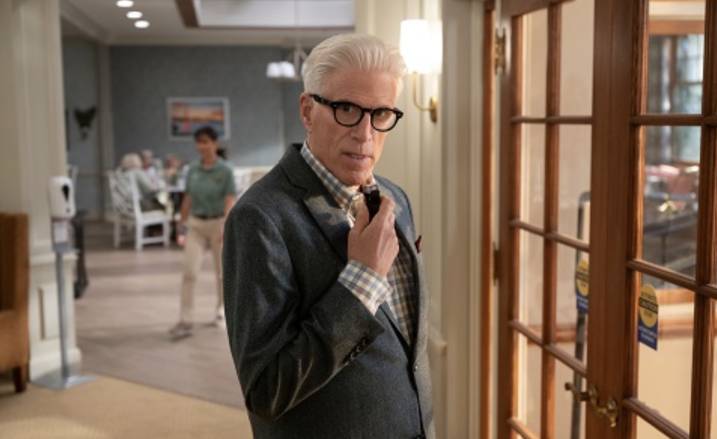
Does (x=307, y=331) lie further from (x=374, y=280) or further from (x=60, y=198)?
(x=60, y=198)

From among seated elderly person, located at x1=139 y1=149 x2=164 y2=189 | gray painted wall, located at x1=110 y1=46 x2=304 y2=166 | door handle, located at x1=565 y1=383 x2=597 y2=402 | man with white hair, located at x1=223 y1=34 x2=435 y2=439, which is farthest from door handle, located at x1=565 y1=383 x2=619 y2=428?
gray painted wall, located at x1=110 y1=46 x2=304 y2=166

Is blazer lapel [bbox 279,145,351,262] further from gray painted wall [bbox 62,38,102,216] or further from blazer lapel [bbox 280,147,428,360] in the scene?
gray painted wall [bbox 62,38,102,216]

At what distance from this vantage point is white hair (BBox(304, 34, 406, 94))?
5.12 feet

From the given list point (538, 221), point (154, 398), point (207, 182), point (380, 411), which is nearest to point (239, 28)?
point (207, 182)

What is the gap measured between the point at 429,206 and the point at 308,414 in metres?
2.15

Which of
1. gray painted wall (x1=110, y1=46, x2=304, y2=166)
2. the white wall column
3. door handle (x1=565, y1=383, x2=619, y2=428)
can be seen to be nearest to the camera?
door handle (x1=565, y1=383, x2=619, y2=428)

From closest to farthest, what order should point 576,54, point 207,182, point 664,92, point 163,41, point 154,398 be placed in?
point 576,54, point 664,92, point 154,398, point 207,182, point 163,41

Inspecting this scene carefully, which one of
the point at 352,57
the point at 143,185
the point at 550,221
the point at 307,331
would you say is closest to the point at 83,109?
the point at 143,185

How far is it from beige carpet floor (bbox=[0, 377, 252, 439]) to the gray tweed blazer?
3.14 m

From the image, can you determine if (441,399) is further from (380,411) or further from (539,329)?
(380,411)

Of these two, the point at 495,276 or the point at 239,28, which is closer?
the point at 495,276

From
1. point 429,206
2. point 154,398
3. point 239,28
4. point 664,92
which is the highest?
point 239,28

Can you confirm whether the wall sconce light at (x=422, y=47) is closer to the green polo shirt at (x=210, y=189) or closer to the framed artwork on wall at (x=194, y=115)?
the green polo shirt at (x=210, y=189)

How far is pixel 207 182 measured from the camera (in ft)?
21.4
